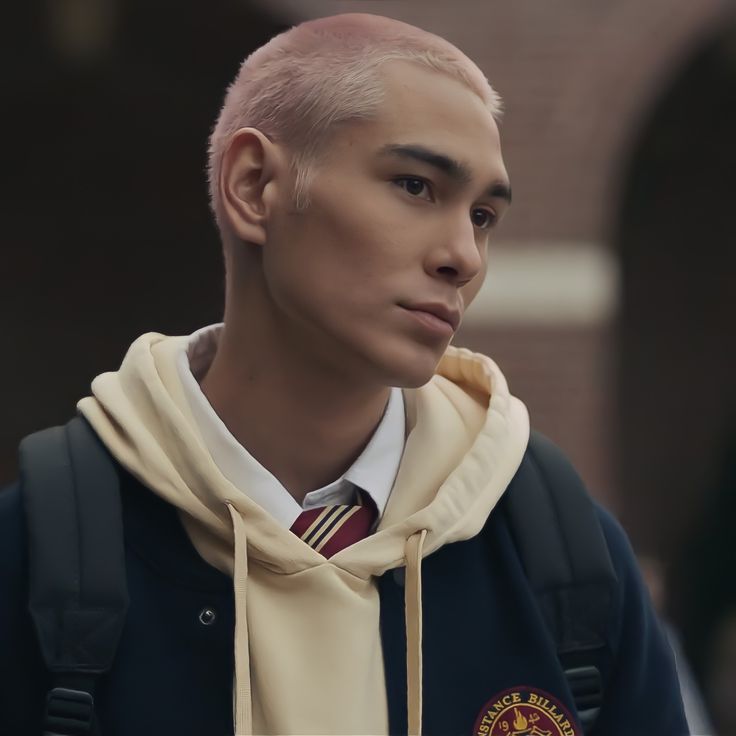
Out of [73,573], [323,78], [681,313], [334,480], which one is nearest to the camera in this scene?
[73,573]

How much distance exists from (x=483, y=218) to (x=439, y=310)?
0.22 meters

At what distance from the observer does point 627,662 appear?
2.57 m

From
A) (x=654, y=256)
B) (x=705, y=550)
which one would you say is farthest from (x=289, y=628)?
(x=654, y=256)

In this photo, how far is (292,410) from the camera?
2.60 meters

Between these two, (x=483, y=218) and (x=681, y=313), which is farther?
(x=681, y=313)

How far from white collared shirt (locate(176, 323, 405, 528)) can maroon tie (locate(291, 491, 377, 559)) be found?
20 mm

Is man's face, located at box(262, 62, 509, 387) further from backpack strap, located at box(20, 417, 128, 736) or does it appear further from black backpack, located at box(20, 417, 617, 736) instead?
backpack strap, located at box(20, 417, 128, 736)

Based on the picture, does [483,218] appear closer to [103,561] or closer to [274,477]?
[274,477]

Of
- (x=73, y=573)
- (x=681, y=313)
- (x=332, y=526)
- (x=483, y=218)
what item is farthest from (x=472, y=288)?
(x=681, y=313)

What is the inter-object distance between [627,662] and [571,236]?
6.25 meters

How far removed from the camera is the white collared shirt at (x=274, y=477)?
8.38ft

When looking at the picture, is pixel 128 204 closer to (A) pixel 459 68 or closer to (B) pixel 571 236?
(B) pixel 571 236

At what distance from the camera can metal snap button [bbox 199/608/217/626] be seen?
2.43 meters

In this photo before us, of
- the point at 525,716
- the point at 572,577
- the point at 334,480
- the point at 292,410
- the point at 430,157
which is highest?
the point at 430,157
